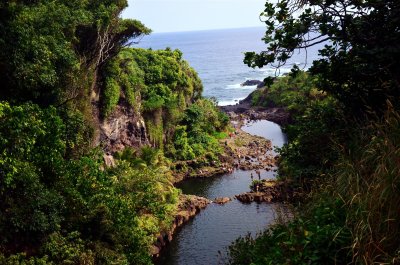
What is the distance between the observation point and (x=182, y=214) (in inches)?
1171

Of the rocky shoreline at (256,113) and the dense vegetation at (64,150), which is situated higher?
the dense vegetation at (64,150)

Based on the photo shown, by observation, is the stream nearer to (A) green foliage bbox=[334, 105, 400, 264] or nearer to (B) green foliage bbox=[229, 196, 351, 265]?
(B) green foliage bbox=[229, 196, 351, 265]

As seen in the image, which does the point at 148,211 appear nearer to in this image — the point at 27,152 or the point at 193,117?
the point at 27,152

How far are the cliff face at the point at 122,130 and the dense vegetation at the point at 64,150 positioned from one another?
4.77 feet

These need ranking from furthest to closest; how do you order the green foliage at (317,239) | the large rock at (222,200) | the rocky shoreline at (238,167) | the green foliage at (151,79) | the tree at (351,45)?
the large rock at (222,200), the green foliage at (151,79), the rocky shoreline at (238,167), the tree at (351,45), the green foliage at (317,239)

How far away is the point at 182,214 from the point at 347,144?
22.4m

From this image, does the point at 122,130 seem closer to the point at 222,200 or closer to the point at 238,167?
the point at 222,200

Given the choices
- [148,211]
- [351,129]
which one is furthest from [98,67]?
[351,129]

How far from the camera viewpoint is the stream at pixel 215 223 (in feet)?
80.3

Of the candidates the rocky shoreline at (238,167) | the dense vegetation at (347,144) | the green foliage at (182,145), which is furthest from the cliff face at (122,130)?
the dense vegetation at (347,144)

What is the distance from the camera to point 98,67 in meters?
30.0

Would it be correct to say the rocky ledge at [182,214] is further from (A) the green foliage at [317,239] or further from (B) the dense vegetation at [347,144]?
(A) the green foliage at [317,239]

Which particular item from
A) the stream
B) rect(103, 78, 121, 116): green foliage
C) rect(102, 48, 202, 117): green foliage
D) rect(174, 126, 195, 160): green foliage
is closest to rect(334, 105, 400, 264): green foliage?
the stream

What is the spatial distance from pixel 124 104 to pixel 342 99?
27.9 m
